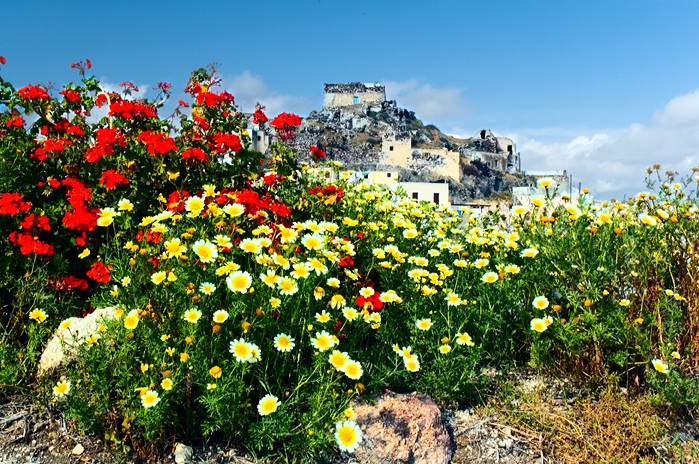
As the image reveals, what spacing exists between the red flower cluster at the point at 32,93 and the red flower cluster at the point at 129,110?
2.02 feet

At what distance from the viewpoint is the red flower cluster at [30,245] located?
3863 millimetres

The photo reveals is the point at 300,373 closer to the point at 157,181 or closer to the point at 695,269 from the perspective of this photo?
the point at 157,181

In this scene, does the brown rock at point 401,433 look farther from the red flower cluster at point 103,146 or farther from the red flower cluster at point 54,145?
the red flower cluster at point 54,145

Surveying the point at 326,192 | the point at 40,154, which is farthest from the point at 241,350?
the point at 40,154

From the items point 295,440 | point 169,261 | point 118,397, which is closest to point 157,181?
point 169,261

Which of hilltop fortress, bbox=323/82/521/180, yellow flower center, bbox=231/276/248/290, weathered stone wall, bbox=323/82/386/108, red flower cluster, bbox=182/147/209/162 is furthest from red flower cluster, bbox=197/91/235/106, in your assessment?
weathered stone wall, bbox=323/82/386/108

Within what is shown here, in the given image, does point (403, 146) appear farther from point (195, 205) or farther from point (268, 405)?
point (268, 405)

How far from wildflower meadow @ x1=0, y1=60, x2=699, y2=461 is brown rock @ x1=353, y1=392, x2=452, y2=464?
0.46 feet

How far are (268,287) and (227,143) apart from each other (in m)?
2.00

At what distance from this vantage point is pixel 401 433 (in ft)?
9.72

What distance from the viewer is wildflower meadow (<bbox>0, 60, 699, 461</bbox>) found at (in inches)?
110

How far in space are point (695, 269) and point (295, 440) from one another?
318 centimetres

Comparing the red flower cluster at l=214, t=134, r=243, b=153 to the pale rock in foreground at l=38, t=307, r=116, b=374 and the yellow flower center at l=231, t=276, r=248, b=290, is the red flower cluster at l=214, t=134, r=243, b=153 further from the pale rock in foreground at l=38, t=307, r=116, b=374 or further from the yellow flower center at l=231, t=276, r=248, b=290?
the yellow flower center at l=231, t=276, r=248, b=290

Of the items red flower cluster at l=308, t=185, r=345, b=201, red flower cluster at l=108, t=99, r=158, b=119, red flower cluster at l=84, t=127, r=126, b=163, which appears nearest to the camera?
red flower cluster at l=84, t=127, r=126, b=163
